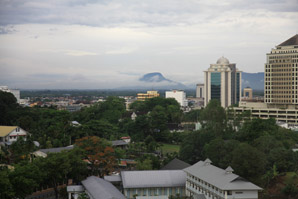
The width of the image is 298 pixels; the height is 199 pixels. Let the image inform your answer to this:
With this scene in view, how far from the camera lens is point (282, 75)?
59781 millimetres

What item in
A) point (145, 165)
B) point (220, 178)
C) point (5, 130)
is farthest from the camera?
point (5, 130)

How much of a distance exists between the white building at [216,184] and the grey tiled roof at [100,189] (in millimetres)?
4393

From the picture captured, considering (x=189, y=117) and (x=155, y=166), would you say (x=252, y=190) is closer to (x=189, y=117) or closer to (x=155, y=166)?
(x=155, y=166)

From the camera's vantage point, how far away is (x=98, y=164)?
27.7 meters

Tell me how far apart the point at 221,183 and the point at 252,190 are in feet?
5.19

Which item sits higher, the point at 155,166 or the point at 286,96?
the point at 286,96

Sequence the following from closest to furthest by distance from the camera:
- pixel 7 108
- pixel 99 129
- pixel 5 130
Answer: pixel 5 130 < pixel 99 129 < pixel 7 108

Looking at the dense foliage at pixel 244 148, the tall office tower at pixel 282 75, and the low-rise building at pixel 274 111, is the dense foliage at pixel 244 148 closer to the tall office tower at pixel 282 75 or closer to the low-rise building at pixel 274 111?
the low-rise building at pixel 274 111

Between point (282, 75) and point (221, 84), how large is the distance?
1980cm

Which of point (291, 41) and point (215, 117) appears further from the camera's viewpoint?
point (291, 41)

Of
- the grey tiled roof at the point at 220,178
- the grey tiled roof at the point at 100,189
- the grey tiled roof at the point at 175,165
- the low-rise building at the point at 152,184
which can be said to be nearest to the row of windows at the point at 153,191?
the low-rise building at the point at 152,184

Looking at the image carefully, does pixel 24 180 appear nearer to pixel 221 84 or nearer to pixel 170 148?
pixel 170 148

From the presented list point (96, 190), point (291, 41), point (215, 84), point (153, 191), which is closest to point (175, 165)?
point (153, 191)

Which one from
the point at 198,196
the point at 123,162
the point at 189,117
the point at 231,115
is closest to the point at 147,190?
the point at 198,196
